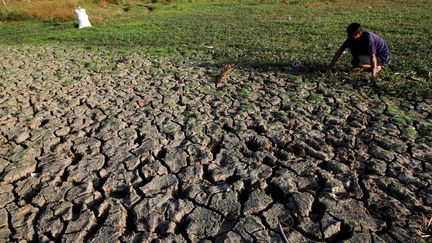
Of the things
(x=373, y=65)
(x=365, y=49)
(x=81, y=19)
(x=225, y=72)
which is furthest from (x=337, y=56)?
(x=81, y=19)

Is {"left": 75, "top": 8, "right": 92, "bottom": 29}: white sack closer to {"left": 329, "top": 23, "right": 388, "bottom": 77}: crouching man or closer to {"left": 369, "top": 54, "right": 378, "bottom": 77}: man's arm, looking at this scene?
{"left": 329, "top": 23, "right": 388, "bottom": 77}: crouching man

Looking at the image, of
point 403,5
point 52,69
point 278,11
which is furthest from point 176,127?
point 403,5

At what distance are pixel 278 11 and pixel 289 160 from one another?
13526 millimetres

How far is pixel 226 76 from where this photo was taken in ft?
20.1

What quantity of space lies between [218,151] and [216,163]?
26cm

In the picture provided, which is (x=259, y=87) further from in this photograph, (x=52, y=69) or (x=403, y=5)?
(x=403, y=5)

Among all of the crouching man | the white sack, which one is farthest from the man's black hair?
the white sack

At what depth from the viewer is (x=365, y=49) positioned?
541 cm

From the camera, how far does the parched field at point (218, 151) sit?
111 inches

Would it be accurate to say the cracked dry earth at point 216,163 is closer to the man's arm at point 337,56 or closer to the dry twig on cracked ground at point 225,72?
the dry twig on cracked ground at point 225,72

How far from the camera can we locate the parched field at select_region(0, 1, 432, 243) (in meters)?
2.82

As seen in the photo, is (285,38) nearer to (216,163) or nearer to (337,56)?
(337,56)

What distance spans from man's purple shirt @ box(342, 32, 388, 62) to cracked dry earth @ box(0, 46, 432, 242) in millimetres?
645

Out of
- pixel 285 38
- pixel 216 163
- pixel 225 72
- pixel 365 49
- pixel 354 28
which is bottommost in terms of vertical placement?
pixel 285 38
